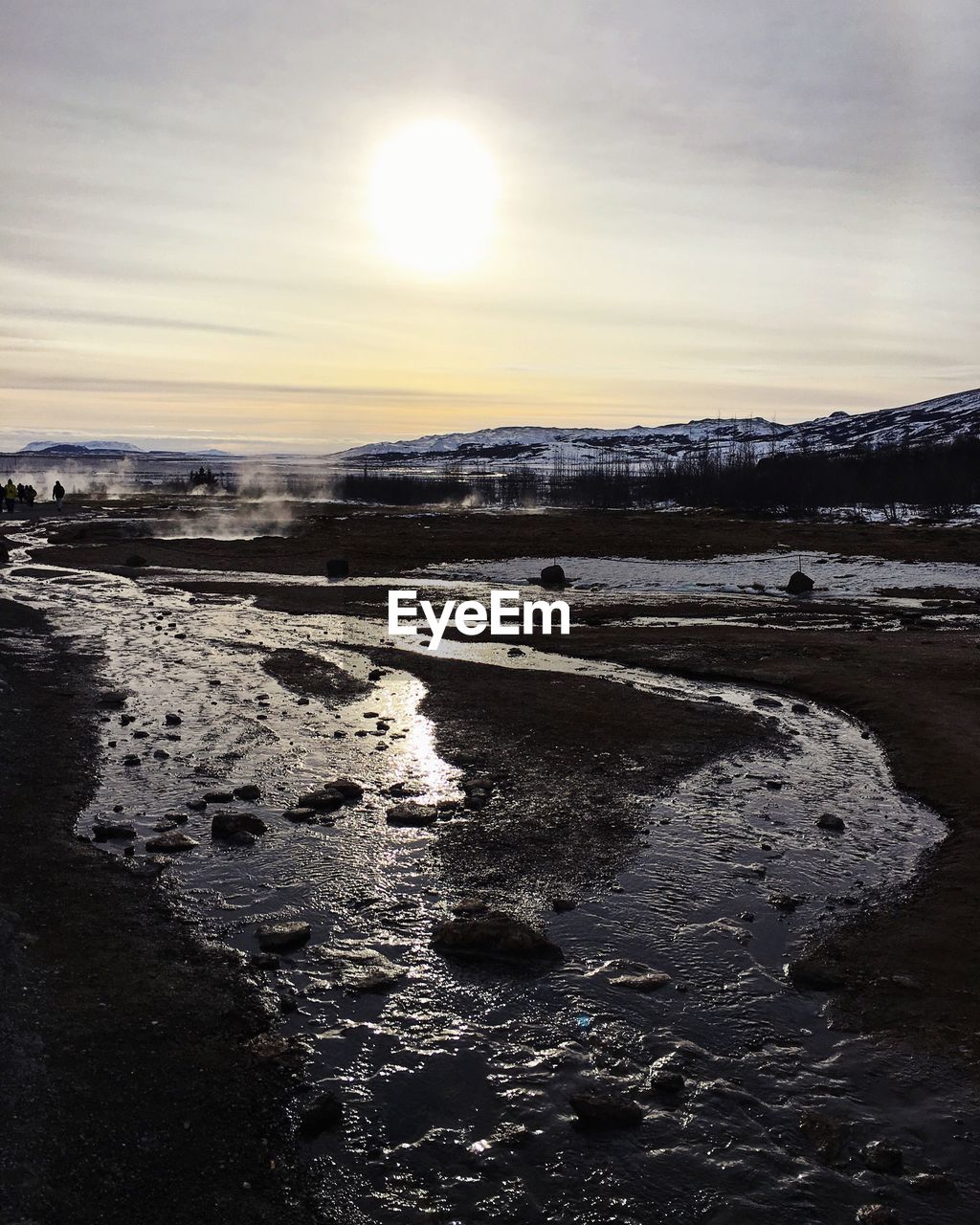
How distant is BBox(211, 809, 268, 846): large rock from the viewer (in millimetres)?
12083

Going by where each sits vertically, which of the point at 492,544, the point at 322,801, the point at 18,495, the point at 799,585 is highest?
the point at 18,495

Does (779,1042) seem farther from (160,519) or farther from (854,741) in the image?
(160,519)

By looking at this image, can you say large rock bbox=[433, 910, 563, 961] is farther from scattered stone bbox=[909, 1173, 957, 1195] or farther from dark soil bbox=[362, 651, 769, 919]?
scattered stone bbox=[909, 1173, 957, 1195]

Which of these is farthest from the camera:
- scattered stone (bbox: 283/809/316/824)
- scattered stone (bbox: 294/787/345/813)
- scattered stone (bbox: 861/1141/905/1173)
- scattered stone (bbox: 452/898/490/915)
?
scattered stone (bbox: 294/787/345/813)

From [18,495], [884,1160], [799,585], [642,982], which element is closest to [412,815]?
[642,982]

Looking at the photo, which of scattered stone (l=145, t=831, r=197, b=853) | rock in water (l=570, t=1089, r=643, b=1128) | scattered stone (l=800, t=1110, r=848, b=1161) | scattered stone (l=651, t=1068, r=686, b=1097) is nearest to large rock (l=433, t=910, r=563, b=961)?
scattered stone (l=651, t=1068, r=686, b=1097)

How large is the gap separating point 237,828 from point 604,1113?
Result: 6988 millimetres

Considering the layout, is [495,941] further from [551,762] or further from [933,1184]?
[551,762]

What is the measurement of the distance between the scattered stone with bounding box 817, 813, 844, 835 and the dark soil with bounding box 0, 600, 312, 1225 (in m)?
8.40

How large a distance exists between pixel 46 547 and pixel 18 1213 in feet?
181

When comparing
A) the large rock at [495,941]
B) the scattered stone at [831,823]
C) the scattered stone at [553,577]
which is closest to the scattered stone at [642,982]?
the large rock at [495,941]

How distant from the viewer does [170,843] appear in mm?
11766

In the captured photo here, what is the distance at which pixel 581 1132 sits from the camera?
6832 mm

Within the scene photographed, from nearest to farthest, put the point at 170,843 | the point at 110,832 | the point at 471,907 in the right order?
the point at 471,907 → the point at 170,843 → the point at 110,832
